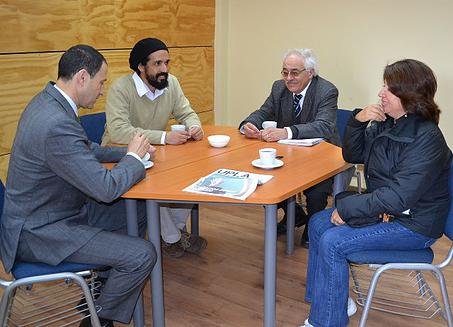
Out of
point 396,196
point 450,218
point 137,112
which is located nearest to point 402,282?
point 450,218

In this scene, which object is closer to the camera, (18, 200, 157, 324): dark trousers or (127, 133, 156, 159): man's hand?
(18, 200, 157, 324): dark trousers

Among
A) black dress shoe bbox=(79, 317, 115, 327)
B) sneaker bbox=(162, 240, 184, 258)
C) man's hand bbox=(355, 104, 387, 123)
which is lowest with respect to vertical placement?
sneaker bbox=(162, 240, 184, 258)

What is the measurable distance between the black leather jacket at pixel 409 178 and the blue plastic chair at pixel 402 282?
0.07 metres

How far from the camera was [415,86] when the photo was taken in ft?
6.26

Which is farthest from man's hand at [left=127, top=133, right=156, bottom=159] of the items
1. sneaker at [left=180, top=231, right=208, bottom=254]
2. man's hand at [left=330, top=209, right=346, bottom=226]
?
sneaker at [left=180, top=231, right=208, bottom=254]

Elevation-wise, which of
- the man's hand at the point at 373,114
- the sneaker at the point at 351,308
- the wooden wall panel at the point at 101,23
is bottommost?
the sneaker at the point at 351,308

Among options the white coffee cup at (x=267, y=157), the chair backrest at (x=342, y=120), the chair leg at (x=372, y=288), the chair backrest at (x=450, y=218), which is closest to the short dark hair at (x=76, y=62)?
the white coffee cup at (x=267, y=157)

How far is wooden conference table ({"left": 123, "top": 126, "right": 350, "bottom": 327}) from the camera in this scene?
188 centimetres

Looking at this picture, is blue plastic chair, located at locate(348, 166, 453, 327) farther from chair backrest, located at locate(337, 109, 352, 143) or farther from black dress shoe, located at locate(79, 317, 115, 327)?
black dress shoe, located at locate(79, 317, 115, 327)

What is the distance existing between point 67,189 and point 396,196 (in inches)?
51.0

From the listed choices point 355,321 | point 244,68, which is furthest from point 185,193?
point 244,68

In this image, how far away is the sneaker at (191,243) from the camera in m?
3.10

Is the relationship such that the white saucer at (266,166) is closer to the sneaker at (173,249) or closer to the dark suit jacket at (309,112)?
the dark suit jacket at (309,112)

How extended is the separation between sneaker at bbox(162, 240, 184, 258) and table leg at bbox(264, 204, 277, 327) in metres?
1.09
